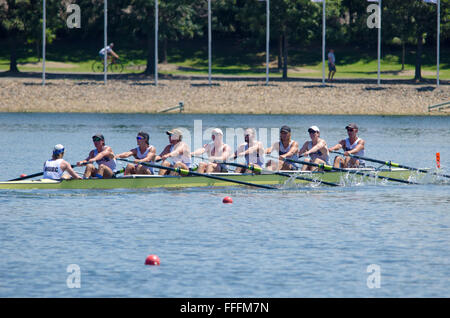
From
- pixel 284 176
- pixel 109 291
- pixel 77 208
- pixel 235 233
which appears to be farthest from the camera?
pixel 284 176

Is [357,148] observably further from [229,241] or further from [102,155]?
[229,241]

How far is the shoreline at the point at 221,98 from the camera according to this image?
57062mm

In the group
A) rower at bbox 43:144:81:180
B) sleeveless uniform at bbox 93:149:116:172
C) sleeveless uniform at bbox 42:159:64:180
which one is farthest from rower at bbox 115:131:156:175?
sleeveless uniform at bbox 42:159:64:180

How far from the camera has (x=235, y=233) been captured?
65.7 ft

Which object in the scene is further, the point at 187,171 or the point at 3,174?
the point at 3,174

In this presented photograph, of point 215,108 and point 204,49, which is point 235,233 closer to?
point 215,108

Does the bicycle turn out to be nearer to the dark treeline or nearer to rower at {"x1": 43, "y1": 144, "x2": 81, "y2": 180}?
the dark treeline

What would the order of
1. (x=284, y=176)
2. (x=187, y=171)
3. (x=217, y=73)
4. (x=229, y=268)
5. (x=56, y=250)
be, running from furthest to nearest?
(x=217, y=73) < (x=284, y=176) < (x=187, y=171) < (x=56, y=250) < (x=229, y=268)

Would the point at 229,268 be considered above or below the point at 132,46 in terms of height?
below

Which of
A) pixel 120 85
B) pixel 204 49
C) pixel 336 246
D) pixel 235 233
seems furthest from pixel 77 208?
pixel 204 49

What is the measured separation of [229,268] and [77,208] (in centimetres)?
782

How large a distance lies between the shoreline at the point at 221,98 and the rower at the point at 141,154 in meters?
31.8

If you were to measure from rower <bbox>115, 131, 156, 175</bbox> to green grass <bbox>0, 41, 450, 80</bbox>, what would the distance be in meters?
44.8

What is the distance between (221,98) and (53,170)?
114 feet
